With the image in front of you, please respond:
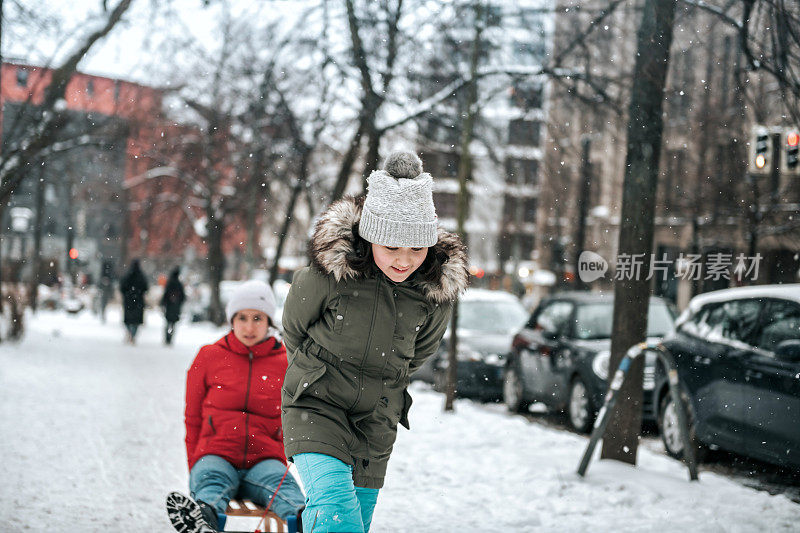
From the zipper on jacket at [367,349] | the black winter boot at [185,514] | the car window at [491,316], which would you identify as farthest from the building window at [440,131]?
the zipper on jacket at [367,349]

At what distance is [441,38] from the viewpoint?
8453mm

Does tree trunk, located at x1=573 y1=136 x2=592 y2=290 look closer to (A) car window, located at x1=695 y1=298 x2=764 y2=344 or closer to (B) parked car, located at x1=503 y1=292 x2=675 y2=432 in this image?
(A) car window, located at x1=695 y1=298 x2=764 y2=344

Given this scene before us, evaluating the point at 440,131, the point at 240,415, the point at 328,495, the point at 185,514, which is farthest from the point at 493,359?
the point at 328,495

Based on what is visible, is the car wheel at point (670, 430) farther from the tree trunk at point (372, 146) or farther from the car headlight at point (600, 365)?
the tree trunk at point (372, 146)

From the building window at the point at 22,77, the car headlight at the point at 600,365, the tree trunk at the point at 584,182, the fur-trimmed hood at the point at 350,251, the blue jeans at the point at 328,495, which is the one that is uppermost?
the building window at the point at 22,77

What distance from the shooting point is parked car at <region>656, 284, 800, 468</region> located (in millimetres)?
6184

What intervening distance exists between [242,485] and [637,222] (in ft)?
12.7

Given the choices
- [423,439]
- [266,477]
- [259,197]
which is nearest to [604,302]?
[423,439]

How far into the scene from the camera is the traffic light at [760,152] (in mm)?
6992

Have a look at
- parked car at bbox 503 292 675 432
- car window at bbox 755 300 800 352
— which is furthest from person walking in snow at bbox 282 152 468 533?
parked car at bbox 503 292 675 432

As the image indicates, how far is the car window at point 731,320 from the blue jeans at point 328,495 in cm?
477

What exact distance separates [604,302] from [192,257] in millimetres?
4803

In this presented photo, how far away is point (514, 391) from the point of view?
11492 mm

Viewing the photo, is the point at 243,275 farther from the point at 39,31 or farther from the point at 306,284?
the point at 306,284
